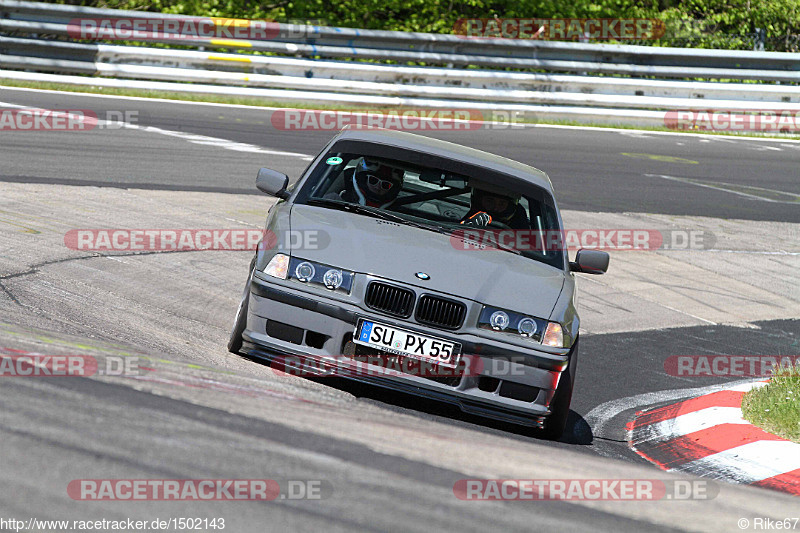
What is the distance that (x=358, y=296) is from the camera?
520cm

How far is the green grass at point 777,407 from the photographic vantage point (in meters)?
5.82

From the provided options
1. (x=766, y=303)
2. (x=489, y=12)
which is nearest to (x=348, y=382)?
(x=766, y=303)

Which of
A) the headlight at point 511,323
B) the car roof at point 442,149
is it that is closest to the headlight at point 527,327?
the headlight at point 511,323

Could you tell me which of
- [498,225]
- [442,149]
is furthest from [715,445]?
[442,149]

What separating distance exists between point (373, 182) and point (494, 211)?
2.62 ft

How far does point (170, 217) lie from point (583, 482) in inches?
259

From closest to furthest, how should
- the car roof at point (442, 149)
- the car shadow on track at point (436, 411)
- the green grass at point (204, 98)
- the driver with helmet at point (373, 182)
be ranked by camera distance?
the car shadow on track at point (436, 411), the driver with helmet at point (373, 182), the car roof at point (442, 149), the green grass at point (204, 98)

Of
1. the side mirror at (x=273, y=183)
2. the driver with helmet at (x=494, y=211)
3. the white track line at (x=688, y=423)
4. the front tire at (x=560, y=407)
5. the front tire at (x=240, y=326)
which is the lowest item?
the white track line at (x=688, y=423)

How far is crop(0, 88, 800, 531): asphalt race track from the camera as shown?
3133mm

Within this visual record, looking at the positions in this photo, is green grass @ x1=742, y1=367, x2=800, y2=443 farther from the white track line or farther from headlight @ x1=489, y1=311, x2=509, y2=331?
headlight @ x1=489, y1=311, x2=509, y2=331

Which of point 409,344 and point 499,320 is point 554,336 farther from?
point 409,344

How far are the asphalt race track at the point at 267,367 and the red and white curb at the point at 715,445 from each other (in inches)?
6.4

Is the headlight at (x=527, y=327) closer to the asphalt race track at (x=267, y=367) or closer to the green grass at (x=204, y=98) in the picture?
the asphalt race track at (x=267, y=367)

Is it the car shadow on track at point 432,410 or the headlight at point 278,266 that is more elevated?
the headlight at point 278,266
